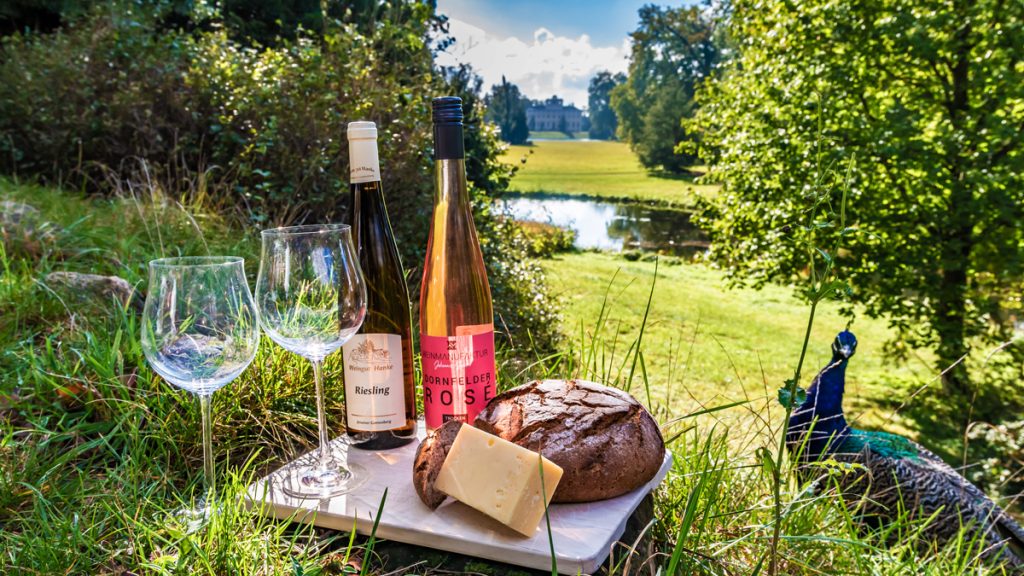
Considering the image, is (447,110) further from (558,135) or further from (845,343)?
(558,135)

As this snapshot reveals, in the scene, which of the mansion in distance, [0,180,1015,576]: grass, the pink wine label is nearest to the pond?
the mansion in distance

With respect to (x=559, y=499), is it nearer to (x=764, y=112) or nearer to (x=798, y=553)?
(x=798, y=553)

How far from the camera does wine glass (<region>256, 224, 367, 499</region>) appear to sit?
4.65ft

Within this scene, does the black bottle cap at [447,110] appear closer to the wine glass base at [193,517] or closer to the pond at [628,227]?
the wine glass base at [193,517]

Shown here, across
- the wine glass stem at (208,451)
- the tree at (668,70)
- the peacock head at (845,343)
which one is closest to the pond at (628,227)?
the tree at (668,70)

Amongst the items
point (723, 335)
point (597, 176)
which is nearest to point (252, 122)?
point (723, 335)

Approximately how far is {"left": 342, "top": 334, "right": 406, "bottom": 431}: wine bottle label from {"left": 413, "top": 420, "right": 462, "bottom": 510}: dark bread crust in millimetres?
236

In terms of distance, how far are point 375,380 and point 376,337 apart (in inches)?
4.1

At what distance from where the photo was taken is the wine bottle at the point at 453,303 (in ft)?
5.41

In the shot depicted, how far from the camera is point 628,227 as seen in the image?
2773 cm

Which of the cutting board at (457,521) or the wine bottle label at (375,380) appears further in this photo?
the wine bottle label at (375,380)

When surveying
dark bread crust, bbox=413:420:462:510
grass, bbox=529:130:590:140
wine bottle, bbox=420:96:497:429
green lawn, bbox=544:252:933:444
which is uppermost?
grass, bbox=529:130:590:140

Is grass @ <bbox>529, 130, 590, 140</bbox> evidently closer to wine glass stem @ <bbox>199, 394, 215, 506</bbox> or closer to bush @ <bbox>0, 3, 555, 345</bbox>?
bush @ <bbox>0, 3, 555, 345</bbox>

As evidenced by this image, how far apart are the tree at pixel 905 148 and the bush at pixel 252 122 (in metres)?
3.11
